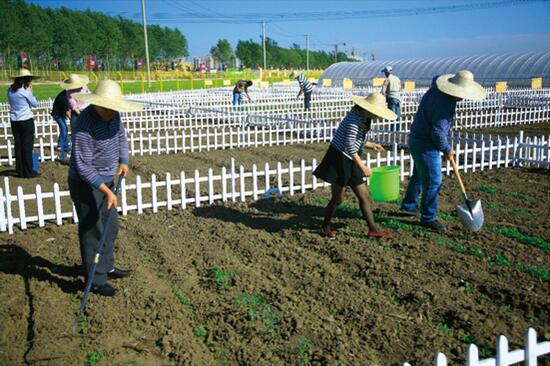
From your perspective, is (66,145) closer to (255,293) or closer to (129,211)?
(129,211)

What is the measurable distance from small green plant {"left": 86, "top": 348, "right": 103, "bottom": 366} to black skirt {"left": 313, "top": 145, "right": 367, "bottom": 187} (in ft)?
9.60

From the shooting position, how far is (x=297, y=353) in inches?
135

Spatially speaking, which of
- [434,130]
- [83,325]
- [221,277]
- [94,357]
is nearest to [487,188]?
[434,130]

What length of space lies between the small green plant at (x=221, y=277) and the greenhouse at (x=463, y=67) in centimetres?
2934

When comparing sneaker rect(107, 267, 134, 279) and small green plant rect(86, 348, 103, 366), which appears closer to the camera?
small green plant rect(86, 348, 103, 366)

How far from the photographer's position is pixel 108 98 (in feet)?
13.9

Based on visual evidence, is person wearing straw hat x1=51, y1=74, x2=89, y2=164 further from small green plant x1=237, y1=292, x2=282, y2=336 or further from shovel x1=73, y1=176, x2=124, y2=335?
small green plant x1=237, y1=292, x2=282, y2=336

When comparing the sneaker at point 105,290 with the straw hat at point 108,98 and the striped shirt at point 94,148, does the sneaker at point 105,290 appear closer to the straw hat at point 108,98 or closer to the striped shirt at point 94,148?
the striped shirt at point 94,148

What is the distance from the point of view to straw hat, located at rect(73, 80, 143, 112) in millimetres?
4117

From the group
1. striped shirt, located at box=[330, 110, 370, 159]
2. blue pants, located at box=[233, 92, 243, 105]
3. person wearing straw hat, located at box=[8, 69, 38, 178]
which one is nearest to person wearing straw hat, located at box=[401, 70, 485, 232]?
striped shirt, located at box=[330, 110, 370, 159]

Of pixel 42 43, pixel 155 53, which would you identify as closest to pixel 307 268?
pixel 42 43

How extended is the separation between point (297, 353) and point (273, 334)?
0.30m

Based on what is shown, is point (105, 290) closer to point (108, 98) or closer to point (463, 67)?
point (108, 98)

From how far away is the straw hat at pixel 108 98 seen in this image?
13.5 ft
